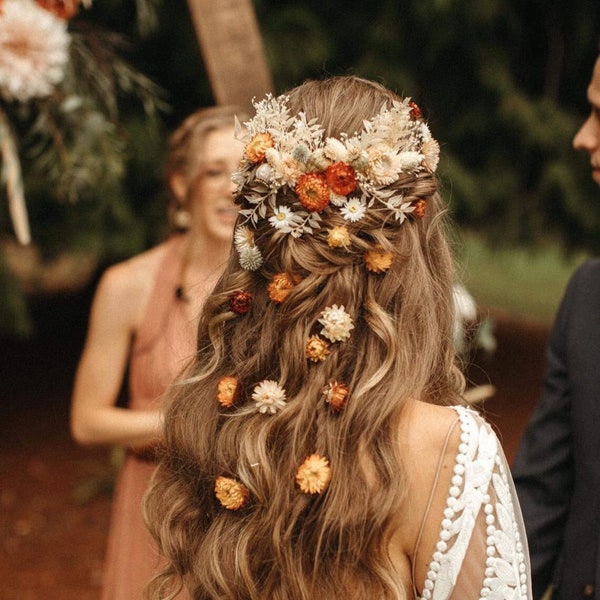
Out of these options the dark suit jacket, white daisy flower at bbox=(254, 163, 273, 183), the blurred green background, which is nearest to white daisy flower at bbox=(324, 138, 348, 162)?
white daisy flower at bbox=(254, 163, 273, 183)

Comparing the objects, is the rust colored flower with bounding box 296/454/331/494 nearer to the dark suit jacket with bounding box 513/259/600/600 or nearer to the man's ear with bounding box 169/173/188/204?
the dark suit jacket with bounding box 513/259/600/600

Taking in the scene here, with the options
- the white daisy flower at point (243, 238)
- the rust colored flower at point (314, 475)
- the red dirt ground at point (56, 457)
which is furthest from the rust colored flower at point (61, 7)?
the red dirt ground at point (56, 457)

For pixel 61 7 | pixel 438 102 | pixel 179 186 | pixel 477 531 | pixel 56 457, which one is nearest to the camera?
pixel 477 531

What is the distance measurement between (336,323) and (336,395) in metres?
0.14

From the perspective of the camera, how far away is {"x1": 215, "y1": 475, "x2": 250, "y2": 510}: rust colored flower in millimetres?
1650

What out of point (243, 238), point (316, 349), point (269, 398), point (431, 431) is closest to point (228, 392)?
point (269, 398)

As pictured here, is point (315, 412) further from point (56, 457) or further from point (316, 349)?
point (56, 457)

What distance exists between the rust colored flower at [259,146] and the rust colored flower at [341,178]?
0.47 ft

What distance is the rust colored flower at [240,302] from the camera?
173 centimetres

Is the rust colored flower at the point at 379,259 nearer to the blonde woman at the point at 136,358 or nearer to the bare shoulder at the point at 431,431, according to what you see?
the bare shoulder at the point at 431,431

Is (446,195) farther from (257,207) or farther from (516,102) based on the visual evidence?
(257,207)

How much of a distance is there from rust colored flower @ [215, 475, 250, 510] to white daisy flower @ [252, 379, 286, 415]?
0.52 feet

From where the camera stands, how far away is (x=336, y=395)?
5.31 feet

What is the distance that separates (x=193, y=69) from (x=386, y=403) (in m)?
4.82
